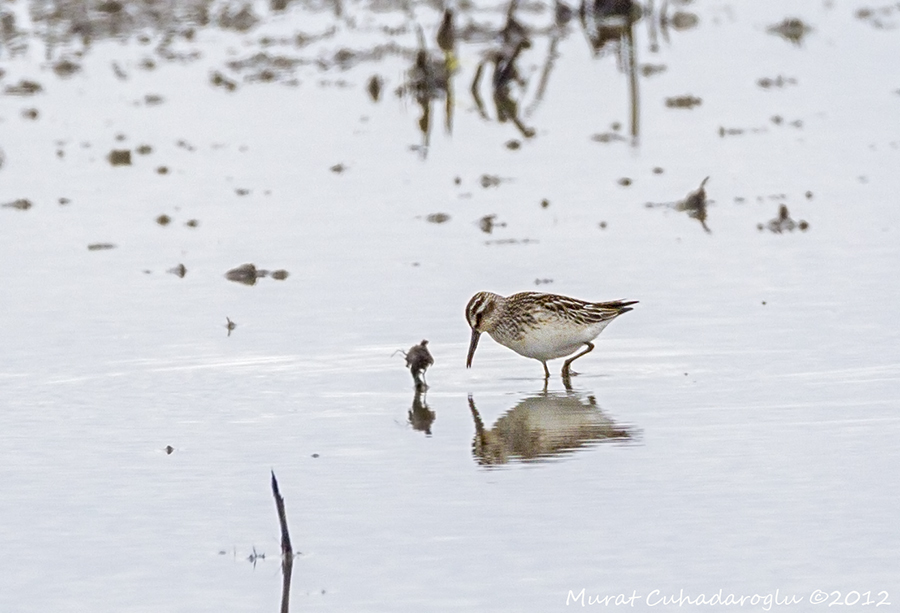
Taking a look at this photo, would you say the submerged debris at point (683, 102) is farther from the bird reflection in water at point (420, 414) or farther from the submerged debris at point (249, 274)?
the bird reflection in water at point (420, 414)

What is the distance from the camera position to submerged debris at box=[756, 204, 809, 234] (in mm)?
13859

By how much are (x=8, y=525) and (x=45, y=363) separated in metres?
3.26

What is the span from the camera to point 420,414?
29.9 ft

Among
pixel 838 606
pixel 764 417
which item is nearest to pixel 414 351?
pixel 764 417

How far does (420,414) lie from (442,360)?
4.04 feet

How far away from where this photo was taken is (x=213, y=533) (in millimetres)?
7066

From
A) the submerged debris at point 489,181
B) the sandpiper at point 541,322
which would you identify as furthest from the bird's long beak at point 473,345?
the submerged debris at point 489,181

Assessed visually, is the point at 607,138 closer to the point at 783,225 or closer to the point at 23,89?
the point at 783,225

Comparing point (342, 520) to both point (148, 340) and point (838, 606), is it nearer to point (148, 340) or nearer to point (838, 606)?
point (838, 606)

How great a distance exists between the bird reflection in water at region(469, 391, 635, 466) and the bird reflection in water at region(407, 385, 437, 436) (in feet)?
0.78

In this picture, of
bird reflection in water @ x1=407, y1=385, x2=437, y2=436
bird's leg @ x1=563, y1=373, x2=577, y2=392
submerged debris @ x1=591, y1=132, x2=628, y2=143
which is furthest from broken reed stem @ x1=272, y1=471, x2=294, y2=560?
submerged debris @ x1=591, y1=132, x2=628, y2=143

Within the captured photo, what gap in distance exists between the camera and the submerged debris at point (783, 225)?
1386cm

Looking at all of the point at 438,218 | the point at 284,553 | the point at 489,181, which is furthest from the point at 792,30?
the point at 284,553

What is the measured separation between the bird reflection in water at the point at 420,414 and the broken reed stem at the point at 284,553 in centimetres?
218
